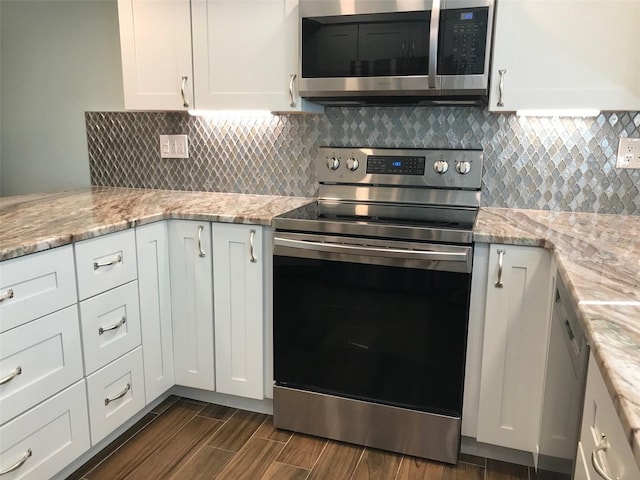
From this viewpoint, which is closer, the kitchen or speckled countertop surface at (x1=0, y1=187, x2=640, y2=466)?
speckled countertop surface at (x1=0, y1=187, x2=640, y2=466)

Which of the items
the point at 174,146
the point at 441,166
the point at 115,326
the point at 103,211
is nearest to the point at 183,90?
the point at 174,146

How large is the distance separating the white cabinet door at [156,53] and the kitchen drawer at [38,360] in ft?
3.64

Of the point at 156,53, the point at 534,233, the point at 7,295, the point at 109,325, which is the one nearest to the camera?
the point at 7,295

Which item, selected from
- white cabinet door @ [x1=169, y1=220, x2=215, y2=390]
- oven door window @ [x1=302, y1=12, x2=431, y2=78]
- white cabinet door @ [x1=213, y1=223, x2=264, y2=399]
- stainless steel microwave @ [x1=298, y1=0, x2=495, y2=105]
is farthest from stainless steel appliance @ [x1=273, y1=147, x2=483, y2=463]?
oven door window @ [x1=302, y1=12, x2=431, y2=78]

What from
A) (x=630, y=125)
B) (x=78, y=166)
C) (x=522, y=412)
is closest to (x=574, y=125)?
(x=630, y=125)

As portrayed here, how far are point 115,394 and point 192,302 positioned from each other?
18.2 inches

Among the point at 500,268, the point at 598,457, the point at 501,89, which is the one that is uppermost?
the point at 501,89

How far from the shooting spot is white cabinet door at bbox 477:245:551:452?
5.82ft

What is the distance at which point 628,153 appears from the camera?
2098mm

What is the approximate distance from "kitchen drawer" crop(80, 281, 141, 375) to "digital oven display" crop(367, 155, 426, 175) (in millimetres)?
1135

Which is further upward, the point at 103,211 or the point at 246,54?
the point at 246,54

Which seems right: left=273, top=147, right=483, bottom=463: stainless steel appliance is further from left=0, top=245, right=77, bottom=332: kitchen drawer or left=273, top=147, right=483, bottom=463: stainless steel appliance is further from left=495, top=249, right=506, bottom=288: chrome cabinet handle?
left=0, top=245, right=77, bottom=332: kitchen drawer

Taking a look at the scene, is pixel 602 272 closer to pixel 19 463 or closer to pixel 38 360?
pixel 38 360

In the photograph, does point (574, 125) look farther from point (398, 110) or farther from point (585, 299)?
point (585, 299)
